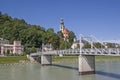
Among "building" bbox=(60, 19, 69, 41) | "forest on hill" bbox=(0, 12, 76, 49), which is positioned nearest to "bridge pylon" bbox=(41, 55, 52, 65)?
"forest on hill" bbox=(0, 12, 76, 49)

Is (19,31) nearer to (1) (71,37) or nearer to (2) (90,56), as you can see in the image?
(1) (71,37)

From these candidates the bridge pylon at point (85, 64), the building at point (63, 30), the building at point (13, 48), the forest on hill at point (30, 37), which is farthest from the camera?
the building at point (63, 30)

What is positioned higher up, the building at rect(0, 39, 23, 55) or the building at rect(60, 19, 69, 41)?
the building at rect(60, 19, 69, 41)

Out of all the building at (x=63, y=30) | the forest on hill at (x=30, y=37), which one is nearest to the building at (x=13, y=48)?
the forest on hill at (x=30, y=37)

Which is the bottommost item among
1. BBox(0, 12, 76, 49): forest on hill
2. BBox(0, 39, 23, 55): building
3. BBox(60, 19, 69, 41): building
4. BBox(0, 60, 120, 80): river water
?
BBox(0, 60, 120, 80): river water

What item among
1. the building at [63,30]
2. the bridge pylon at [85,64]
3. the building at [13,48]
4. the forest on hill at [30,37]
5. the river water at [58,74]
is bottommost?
the river water at [58,74]

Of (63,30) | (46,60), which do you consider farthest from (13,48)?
(63,30)

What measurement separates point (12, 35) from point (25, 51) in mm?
20411

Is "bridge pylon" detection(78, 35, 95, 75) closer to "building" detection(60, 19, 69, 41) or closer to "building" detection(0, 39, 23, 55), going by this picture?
"building" detection(0, 39, 23, 55)

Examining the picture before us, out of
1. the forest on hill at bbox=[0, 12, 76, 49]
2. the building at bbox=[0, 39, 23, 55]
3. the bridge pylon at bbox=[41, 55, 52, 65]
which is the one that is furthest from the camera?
the forest on hill at bbox=[0, 12, 76, 49]

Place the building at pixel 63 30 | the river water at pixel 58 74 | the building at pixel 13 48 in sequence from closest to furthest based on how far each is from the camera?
1. the river water at pixel 58 74
2. the building at pixel 13 48
3. the building at pixel 63 30

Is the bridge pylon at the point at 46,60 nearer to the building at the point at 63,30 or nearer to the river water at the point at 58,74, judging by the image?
the river water at the point at 58,74

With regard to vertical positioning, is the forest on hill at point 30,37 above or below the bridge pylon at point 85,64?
above

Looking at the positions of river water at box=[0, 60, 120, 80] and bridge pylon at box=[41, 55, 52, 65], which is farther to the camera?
bridge pylon at box=[41, 55, 52, 65]
